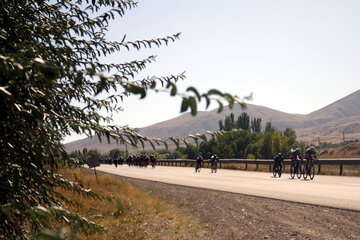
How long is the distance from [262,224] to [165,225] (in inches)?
86.4

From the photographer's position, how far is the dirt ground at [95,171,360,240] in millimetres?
7303

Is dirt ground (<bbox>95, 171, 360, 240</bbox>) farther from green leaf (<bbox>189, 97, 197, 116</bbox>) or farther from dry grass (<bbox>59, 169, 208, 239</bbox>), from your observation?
green leaf (<bbox>189, 97, 197, 116</bbox>)

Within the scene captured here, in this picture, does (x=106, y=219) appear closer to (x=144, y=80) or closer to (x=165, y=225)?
(x=165, y=225)

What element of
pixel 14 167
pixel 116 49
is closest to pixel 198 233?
pixel 116 49

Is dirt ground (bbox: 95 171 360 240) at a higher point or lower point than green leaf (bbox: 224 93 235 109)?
lower

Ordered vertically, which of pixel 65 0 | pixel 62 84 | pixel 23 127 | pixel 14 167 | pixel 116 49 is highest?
pixel 65 0

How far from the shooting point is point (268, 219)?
28.6ft

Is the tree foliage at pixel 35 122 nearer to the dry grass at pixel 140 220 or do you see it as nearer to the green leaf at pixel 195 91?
the green leaf at pixel 195 91

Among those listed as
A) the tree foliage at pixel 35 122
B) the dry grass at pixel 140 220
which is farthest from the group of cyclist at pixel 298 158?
the tree foliage at pixel 35 122

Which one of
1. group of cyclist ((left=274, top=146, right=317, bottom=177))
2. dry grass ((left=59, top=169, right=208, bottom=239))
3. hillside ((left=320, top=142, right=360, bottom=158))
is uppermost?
hillside ((left=320, top=142, right=360, bottom=158))

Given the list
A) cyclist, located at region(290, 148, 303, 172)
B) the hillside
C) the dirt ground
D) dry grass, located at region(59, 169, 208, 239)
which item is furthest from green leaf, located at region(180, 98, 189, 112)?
the hillside

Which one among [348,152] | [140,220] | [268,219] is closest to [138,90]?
[140,220]

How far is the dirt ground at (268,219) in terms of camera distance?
7.30 m

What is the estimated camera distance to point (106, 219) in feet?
28.5
